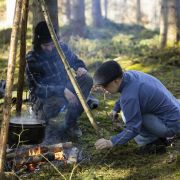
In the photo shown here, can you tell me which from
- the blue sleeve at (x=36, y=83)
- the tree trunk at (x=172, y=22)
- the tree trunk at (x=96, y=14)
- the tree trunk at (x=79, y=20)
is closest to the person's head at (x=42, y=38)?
the blue sleeve at (x=36, y=83)

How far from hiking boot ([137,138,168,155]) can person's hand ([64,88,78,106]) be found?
1.32 meters

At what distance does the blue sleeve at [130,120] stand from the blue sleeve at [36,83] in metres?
1.76

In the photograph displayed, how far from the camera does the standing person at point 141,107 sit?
432cm

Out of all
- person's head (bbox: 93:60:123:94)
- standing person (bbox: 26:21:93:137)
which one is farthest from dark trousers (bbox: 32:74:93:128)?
person's head (bbox: 93:60:123:94)

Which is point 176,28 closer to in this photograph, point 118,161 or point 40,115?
point 40,115

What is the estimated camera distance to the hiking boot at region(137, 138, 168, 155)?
4934mm

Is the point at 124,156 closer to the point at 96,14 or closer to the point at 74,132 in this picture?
the point at 74,132

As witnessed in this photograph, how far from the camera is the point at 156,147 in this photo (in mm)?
4930

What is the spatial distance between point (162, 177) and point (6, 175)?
5.20 feet

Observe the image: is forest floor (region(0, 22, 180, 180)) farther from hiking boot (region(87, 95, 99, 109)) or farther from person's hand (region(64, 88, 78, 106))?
person's hand (region(64, 88, 78, 106))

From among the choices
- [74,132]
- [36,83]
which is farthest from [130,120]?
[36,83]

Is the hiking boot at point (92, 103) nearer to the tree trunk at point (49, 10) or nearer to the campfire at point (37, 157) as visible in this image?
the tree trunk at point (49, 10)

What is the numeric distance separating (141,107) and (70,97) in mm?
1562

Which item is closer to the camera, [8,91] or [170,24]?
[8,91]
